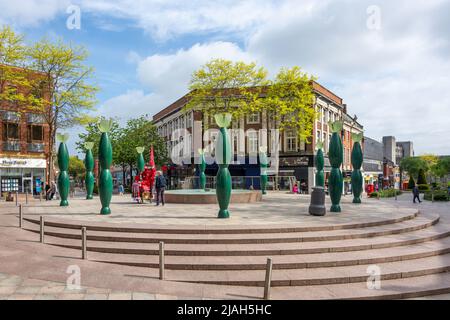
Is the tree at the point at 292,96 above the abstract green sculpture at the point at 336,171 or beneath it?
above

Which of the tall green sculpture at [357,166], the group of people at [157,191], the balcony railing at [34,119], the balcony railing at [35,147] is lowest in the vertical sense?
the group of people at [157,191]

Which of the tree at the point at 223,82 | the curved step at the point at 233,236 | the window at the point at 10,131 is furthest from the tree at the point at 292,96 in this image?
the window at the point at 10,131

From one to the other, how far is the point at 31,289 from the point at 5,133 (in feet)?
107

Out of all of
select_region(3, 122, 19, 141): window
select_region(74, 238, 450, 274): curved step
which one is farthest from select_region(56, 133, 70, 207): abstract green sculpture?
select_region(3, 122, 19, 141): window

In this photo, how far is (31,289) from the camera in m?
6.04

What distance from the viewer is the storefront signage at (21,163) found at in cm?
3258

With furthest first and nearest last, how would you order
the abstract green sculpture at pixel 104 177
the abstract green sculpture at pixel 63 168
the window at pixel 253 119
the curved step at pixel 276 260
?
1. the window at pixel 253 119
2. the abstract green sculpture at pixel 63 168
3. the abstract green sculpture at pixel 104 177
4. the curved step at pixel 276 260

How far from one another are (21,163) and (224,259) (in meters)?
33.0

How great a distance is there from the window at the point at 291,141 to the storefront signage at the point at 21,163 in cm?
2755

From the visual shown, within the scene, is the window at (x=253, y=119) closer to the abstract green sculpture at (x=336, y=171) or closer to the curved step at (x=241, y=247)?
the abstract green sculpture at (x=336, y=171)

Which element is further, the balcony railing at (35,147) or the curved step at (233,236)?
the balcony railing at (35,147)

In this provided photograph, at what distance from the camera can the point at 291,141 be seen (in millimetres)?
42062
